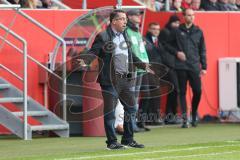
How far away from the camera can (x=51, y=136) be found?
17.8 m

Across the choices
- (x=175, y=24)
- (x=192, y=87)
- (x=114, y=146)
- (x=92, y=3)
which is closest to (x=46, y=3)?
(x=92, y=3)

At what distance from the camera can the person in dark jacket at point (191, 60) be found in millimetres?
20016

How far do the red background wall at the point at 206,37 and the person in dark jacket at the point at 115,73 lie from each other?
4.65 m

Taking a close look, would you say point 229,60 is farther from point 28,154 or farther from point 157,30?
point 28,154

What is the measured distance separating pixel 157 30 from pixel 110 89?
19.8ft

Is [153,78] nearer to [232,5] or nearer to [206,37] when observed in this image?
[206,37]

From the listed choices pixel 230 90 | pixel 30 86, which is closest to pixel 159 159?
pixel 30 86

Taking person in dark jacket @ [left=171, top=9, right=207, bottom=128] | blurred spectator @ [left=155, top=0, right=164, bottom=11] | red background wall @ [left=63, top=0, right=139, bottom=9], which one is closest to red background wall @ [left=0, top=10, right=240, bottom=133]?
blurred spectator @ [left=155, top=0, right=164, bottom=11]

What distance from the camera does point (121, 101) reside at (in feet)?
46.4

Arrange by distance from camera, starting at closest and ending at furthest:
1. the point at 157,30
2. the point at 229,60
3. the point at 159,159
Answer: the point at 159,159 < the point at 157,30 < the point at 229,60

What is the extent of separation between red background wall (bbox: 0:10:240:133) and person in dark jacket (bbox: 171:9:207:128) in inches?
68.4

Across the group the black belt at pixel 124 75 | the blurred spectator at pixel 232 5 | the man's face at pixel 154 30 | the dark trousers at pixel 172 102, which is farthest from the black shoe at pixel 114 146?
the blurred spectator at pixel 232 5

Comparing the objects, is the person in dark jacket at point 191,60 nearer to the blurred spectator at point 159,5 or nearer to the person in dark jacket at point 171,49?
the person in dark jacket at point 171,49

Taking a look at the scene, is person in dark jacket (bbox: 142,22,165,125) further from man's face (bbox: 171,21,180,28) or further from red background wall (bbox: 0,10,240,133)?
red background wall (bbox: 0,10,240,133)
